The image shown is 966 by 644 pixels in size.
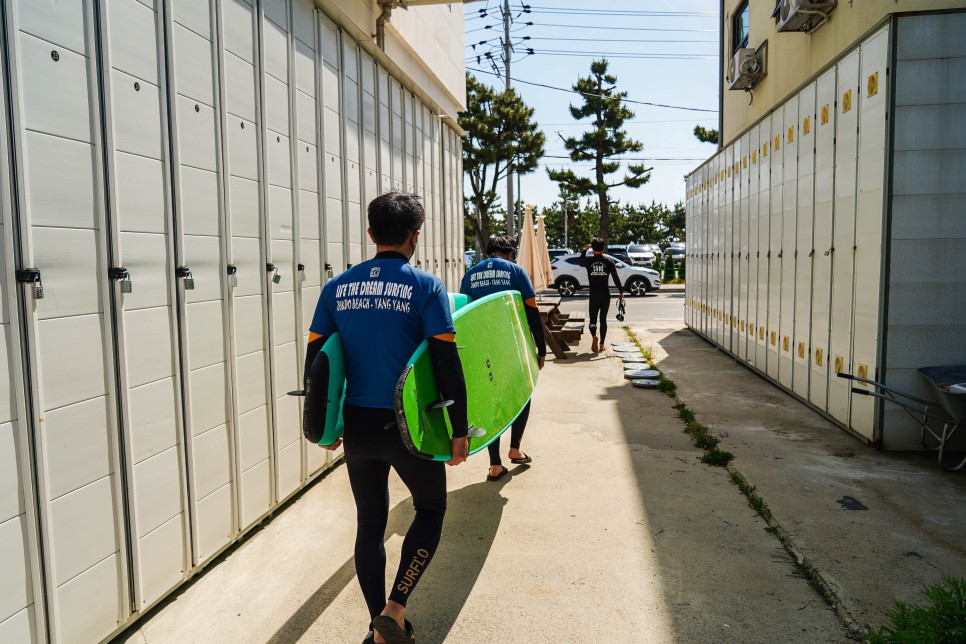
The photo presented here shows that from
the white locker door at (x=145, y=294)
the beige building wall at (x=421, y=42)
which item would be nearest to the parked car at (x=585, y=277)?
the beige building wall at (x=421, y=42)

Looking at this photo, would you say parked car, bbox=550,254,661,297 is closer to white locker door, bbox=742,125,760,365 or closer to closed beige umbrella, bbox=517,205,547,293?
closed beige umbrella, bbox=517,205,547,293

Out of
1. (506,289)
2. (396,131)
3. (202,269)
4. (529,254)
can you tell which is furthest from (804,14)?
(529,254)

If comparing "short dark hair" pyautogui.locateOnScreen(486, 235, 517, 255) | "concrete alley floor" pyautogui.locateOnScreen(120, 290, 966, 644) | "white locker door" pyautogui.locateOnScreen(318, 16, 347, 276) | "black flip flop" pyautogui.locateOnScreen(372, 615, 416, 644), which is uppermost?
"white locker door" pyautogui.locateOnScreen(318, 16, 347, 276)

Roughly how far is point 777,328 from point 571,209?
5314cm

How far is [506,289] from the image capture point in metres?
5.30

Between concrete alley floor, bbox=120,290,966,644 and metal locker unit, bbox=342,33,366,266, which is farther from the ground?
metal locker unit, bbox=342,33,366,266

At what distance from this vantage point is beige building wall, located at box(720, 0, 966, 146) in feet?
19.0

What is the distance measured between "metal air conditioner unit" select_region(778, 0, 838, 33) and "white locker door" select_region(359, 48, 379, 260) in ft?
13.0

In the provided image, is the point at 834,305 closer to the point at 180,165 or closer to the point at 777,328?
the point at 777,328

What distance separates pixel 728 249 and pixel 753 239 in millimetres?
1616

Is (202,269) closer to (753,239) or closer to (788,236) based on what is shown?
(788,236)

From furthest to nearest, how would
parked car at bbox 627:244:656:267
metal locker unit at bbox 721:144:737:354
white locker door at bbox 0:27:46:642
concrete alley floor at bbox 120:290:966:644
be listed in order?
parked car at bbox 627:244:656:267 → metal locker unit at bbox 721:144:737:354 → concrete alley floor at bbox 120:290:966:644 → white locker door at bbox 0:27:46:642

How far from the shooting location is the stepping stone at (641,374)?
8984 millimetres

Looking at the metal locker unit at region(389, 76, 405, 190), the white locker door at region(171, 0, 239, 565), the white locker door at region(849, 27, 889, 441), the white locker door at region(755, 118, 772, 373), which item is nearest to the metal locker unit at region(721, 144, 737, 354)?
the white locker door at region(755, 118, 772, 373)
